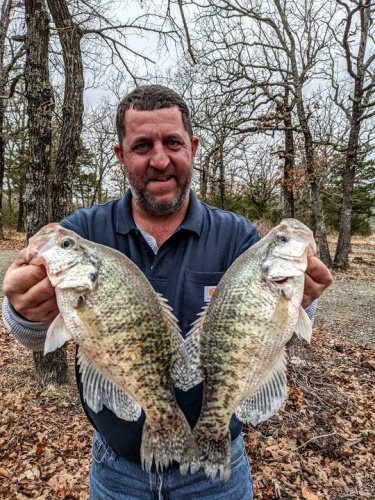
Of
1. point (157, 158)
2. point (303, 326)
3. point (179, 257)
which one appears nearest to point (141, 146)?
point (157, 158)

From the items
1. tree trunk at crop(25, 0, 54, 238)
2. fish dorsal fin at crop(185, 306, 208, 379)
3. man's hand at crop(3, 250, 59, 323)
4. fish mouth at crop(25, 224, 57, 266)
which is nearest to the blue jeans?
fish dorsal fin at crop(185, 306, 208, 379)

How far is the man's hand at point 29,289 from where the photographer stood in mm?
1954

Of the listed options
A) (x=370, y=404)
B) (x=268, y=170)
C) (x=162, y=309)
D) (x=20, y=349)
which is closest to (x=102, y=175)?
(x=268, y=170)

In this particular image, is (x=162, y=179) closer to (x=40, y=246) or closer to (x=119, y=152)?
(x=119, y=152)

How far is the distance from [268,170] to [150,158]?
39.2 metres

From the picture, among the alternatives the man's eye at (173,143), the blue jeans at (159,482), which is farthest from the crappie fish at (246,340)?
the man's eye at (173,143)

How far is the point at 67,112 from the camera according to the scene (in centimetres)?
573

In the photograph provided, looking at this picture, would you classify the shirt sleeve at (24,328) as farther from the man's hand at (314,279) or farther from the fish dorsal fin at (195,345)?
the man's hand at (314,279)

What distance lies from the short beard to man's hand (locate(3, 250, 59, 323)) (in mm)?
829

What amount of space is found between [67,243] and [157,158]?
821mm

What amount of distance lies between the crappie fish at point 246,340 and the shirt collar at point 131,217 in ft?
1.80

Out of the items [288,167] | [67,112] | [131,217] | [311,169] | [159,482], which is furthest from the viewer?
[288,167]

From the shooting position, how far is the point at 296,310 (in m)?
1.97

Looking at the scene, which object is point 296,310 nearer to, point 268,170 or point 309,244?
point 309,244
